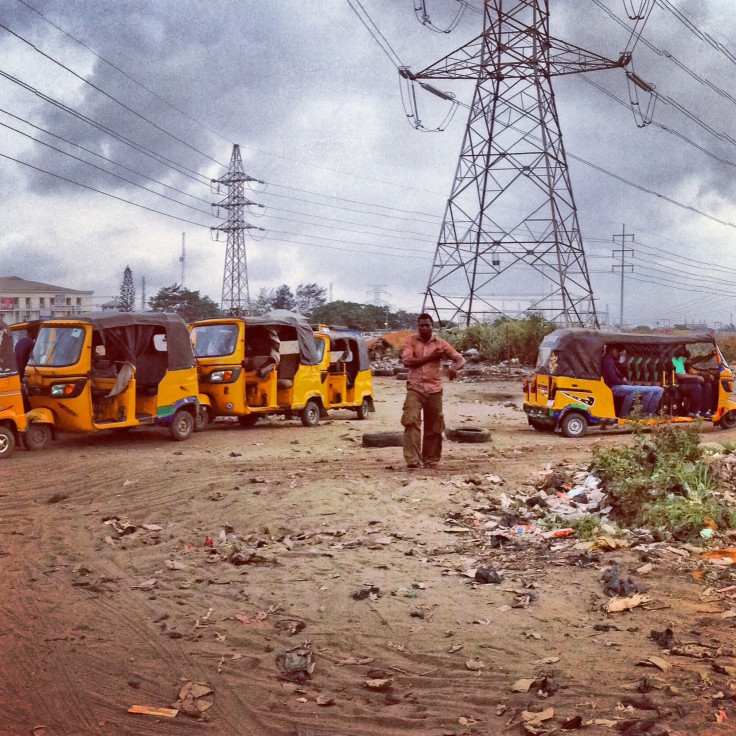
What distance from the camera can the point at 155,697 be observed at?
5.03 m

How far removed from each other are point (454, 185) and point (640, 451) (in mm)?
21899

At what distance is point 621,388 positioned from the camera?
1738cm

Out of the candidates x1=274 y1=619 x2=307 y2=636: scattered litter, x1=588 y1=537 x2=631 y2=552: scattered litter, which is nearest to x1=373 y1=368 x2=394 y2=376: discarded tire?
x1=588 y1=537 x2=631 y2=552: scattered litter

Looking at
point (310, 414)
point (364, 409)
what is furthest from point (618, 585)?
point (364, 409)

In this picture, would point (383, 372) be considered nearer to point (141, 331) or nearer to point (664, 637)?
point (141, 331)

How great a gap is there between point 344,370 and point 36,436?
796 cm

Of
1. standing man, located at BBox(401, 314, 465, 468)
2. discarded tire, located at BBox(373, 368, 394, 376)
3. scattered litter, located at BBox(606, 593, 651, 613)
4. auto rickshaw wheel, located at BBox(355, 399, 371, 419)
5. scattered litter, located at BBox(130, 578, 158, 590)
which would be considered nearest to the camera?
scattered litter, located at BBox(606, 593, 651, 613)

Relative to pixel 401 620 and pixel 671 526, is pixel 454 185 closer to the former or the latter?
pixel 671 526

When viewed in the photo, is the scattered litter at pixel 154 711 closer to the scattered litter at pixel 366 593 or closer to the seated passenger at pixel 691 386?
the scattered litter at pixel 366 593

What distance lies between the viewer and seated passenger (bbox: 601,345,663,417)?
17312mm

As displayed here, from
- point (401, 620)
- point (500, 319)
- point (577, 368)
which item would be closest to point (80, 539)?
point (401, 620)

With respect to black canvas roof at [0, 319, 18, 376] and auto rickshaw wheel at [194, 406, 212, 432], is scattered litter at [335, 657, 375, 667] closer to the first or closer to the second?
black canvas roof at [0, 319, 18, 376]

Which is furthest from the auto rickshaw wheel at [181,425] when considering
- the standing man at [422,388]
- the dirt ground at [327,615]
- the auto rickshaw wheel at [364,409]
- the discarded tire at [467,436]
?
the standing man at [422,388]

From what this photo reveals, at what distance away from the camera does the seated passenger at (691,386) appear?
59.0 ft
